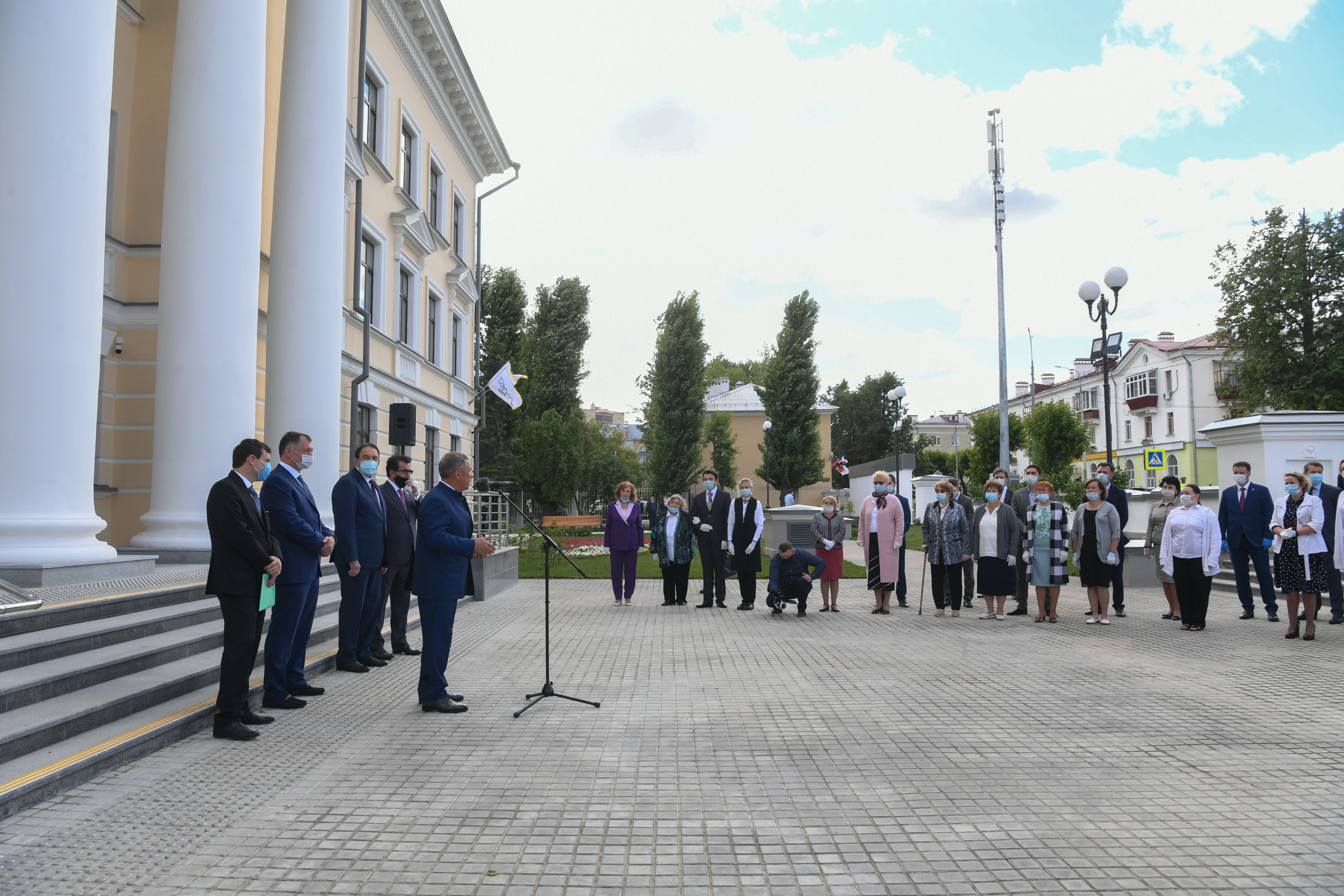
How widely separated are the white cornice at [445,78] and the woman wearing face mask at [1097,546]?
690 inches

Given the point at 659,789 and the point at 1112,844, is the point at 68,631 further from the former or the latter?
the point at 1112,844

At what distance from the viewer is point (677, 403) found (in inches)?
1954

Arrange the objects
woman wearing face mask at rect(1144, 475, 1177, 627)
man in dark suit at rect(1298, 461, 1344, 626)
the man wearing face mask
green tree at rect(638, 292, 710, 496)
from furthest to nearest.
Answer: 1. green tree at rect(638, 292, 710, 496)
2. the man wearing face mask
3. woman wearing face mask at rect(1144, 475, 1177, 627)
4. man in dark suit at rect(1298, 461, 1344, 626)

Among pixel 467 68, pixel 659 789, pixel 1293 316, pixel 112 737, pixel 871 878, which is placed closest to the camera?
pixel 871 878

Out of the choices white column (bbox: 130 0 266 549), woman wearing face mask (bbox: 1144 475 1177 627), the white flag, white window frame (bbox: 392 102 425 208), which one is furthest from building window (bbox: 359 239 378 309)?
woman wearing face mask (bbox: 1144 475 1177 627)

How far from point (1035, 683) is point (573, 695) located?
4024 mm

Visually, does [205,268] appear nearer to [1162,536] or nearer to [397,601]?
[397,601]

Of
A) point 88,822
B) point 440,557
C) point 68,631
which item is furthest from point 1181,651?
point 68,631

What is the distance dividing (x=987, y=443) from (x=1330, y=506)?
1853 inches

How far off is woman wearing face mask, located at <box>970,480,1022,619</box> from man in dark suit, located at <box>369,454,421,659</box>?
7865mm

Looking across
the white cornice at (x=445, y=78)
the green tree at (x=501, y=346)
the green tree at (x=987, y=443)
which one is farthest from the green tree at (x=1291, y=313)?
the green tree at (x=501, y=346)

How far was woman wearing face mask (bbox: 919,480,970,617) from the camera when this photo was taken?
491 inches

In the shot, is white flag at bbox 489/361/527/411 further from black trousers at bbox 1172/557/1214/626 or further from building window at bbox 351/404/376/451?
black trousers at bbox 1172/557/1214/626

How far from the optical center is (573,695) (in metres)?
6.91
